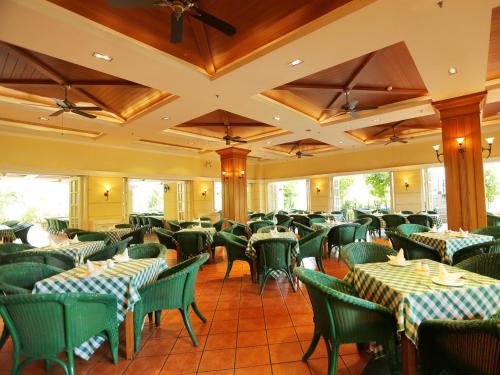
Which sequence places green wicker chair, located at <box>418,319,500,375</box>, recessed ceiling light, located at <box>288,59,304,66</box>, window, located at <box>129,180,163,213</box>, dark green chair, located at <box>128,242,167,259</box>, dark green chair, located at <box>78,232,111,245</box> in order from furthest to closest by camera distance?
window, located at <box>129,180,163,213</box>
dark green chair, located at <box>78,232,111,245</box>
recessed ceiling light, located at <box>288,59,304,66</box>
dark green chair, located at <box>128,242,167,259</box>
green wicker chair, located at <box>418,319,500,375</box>

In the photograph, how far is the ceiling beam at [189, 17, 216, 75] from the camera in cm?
353

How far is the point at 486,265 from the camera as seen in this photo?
7.74 ft

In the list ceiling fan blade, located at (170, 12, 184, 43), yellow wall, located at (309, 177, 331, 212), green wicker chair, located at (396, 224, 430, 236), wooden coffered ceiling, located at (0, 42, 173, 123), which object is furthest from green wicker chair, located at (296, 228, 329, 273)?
yellow wall, located at (309, 177, 331, 212)

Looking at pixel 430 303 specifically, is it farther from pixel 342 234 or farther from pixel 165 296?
pixel 342 234

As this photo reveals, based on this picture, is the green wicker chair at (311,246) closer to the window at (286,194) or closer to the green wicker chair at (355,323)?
the green wicker chair at (355,323)

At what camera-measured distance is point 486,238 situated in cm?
381

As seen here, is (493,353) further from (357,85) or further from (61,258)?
(357,85)

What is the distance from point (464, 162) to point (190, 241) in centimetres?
500

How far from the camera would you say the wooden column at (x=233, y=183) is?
9.66 meters

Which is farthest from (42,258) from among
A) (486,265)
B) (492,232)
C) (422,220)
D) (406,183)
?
(406,183)

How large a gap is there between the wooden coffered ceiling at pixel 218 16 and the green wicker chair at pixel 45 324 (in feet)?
9.00

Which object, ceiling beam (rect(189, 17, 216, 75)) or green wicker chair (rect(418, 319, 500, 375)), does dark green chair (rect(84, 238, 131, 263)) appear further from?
green wicker chair (rect(418, 319, 500, 375))

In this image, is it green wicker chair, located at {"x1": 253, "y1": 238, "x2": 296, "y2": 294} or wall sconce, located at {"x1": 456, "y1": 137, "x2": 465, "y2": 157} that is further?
wall sconce, located at {"x1": 456, "y1": 137, "x2": 465, "y2": 157}

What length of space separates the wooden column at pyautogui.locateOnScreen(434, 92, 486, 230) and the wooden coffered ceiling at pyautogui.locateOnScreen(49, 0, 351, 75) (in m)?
3.46
